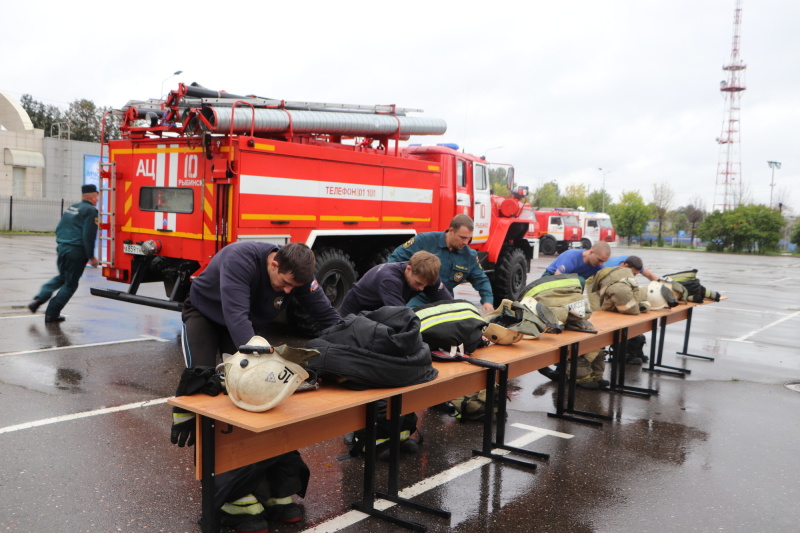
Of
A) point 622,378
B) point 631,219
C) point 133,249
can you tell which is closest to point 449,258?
point 622,378

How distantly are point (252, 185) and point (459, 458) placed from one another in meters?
4.35

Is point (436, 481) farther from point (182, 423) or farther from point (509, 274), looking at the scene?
point (509, 274)

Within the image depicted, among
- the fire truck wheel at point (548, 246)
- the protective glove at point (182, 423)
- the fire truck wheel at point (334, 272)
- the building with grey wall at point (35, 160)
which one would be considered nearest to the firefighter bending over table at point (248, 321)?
the protective glove at point (182, 423)

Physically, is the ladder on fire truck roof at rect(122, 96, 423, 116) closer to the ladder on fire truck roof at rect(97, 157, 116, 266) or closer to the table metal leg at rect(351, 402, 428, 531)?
the ladder on fire truck roof at rect(97, 157, 116, 266)

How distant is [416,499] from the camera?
428 cm

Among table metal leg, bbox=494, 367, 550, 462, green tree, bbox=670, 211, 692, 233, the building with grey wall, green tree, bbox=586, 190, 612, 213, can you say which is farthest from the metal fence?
green tree, bbox=670, 211, 692, 233

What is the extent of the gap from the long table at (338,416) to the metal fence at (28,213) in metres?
29.1

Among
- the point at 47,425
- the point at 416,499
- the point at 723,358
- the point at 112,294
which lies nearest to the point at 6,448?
the point at 47,425

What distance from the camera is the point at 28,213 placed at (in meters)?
30.5

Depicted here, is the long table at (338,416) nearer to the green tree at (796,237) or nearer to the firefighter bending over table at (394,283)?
the firefighter bending over table at (394,283)

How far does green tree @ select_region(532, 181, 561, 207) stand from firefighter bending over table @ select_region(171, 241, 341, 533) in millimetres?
93631

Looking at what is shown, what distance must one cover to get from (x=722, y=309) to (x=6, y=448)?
548 inches

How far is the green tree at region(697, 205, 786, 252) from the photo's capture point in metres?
49.7

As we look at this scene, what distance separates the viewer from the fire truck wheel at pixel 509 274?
1329cm
